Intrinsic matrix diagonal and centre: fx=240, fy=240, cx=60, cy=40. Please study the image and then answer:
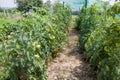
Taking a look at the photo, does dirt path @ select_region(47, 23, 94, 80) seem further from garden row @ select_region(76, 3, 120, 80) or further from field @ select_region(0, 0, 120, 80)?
garden row @ select_region(76, 3, 120, 80)

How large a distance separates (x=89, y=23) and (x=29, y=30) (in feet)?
7.42

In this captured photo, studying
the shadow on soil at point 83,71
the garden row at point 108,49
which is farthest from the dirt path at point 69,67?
the garden row at point 108,49

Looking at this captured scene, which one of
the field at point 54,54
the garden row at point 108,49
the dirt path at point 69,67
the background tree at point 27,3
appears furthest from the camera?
the background tree at point 27,3

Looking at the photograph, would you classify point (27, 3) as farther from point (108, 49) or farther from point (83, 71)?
point (108, 49)

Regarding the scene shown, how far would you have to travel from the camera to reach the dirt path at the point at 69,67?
4520 millimetres

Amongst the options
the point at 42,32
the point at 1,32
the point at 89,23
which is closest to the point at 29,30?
the point at 42,32

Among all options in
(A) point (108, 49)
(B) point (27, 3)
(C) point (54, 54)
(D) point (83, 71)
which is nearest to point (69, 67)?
(D) point (83, 71)

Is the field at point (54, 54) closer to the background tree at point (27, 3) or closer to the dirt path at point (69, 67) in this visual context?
the dirt path at point (69, 67)

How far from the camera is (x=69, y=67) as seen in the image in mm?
5012

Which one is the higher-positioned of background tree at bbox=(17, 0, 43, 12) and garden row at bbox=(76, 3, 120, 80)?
garden row at bbox=(76, 3, 120, 80)

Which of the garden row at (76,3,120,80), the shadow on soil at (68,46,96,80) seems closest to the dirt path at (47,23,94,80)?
the shadow on soil at (68,46,96,80)

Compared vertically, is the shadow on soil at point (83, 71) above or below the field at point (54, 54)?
below

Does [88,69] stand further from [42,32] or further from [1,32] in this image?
[1,32]

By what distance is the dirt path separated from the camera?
4.52 meters
